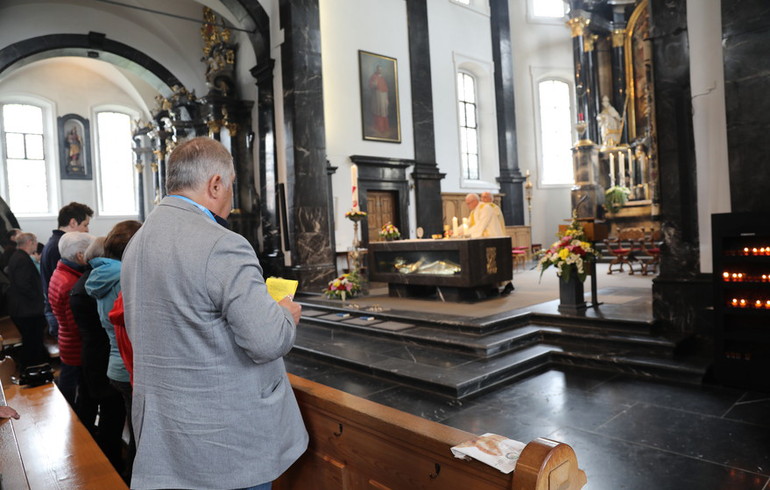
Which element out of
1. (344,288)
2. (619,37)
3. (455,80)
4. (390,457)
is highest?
(619,37)

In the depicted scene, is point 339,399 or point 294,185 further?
point 294,185

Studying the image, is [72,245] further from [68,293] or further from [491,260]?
[491,260]

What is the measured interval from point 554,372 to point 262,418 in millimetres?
4301

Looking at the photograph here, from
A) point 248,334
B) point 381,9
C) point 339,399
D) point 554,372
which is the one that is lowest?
point 554,372

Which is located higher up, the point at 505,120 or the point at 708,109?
the point at 505,120

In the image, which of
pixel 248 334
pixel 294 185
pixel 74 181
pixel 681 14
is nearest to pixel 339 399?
pixel 248 334

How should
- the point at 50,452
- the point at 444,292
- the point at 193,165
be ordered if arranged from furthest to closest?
the point at 444,292 < the point at 50,452 < the point at 193,165

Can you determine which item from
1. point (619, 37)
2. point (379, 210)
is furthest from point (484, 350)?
point (619, 37)

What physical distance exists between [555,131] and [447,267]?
37.2 ft

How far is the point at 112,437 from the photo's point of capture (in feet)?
10.5

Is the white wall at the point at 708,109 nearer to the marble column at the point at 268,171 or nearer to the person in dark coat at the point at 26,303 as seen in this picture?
the person in dark coat at the point at 26,303

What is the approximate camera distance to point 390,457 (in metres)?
1.64

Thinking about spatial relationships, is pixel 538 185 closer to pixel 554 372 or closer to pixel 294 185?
pixel 294 185

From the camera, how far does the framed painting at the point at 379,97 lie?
12.2 meters
